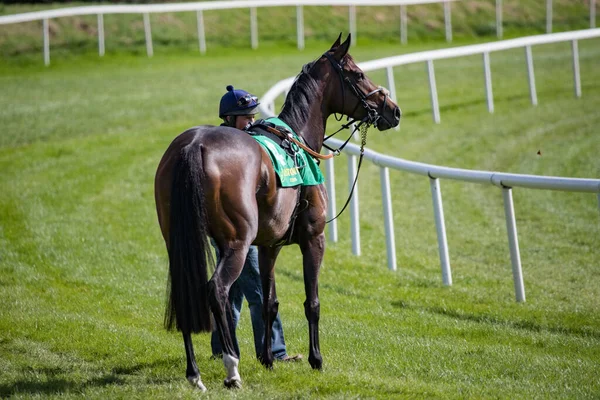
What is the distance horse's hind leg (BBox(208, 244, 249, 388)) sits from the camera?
5.27 meters

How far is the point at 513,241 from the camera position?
805 centimetres

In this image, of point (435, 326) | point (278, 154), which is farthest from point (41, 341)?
point (435, 326)

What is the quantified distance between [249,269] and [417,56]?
38.4 feet

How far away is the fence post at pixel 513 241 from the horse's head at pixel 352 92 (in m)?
1.87

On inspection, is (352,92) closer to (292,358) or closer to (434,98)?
(292,358)

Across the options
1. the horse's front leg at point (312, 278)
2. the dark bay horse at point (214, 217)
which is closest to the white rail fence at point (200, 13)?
the horse's front leg at point (312, 278)

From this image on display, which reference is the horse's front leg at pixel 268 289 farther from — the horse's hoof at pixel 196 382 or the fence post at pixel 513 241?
the fence post at pixel 513 241

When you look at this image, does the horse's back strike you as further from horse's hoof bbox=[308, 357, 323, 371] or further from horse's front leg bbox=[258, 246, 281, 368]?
horse's hoof bbox=[308, 357, 323, 371]

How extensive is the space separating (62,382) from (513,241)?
4286 mm

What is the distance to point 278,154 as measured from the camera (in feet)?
19.2

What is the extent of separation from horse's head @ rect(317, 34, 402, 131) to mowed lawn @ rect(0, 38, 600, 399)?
1.66 m

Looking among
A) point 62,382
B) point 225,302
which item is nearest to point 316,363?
point 225,302

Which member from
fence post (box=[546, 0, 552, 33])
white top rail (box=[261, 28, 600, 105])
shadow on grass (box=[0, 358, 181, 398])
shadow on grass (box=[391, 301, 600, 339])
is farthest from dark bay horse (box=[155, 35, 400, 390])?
fence post (box=[546, 0, 552, 33])

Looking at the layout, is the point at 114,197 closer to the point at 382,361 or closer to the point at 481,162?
the point at 481,162
